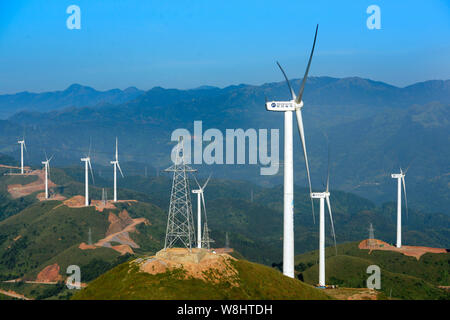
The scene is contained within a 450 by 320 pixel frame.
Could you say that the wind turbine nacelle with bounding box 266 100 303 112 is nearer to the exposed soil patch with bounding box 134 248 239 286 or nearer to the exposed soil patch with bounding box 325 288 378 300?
the exposed soil patch with bounding box 134 248 239 286

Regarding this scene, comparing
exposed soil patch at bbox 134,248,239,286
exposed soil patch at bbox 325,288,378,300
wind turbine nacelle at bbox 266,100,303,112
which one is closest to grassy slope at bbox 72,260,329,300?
exposed soil patch at bbox 134,248,239,286

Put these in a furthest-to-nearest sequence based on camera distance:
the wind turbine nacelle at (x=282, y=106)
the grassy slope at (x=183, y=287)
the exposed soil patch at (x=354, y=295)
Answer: the exposed soil patch at (x=354, y=295) < the wind turbine nacelle at (x=282, y=106) < the grassy slope at (x=183, y=287)

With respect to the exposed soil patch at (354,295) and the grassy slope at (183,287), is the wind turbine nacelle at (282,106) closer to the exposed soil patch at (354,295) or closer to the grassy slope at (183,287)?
the grassy slope at (183,287)

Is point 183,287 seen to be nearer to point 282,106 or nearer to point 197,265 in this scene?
point 197,265

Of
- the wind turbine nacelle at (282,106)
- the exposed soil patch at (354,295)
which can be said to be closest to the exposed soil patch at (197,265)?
the exposed soil patch at (354,295)
